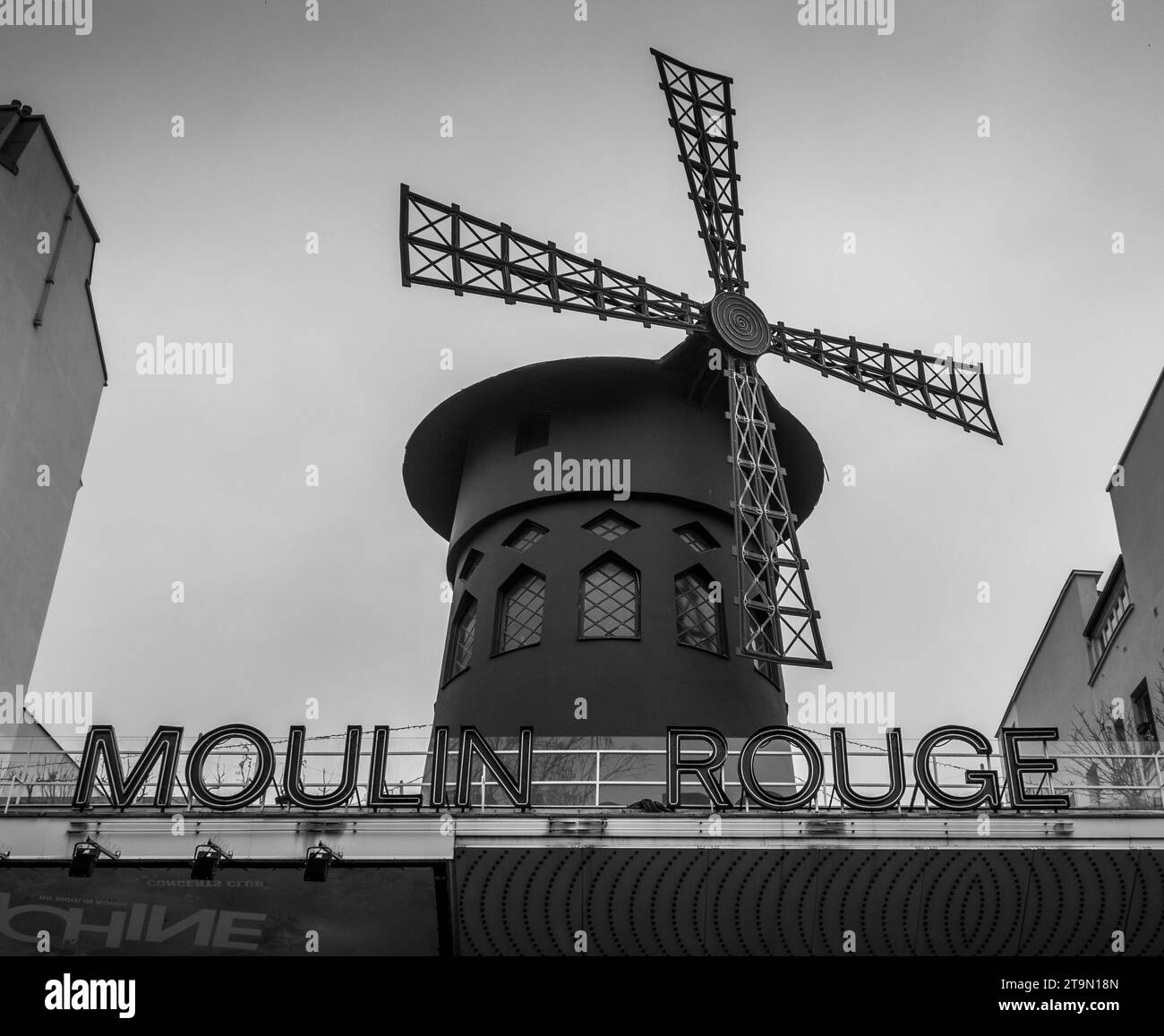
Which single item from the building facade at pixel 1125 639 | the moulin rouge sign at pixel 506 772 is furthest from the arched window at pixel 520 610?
the building facade at pixel 1125 639

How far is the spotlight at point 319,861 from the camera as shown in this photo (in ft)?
33.5

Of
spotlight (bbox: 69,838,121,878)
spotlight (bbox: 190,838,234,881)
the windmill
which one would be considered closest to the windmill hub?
the windmill

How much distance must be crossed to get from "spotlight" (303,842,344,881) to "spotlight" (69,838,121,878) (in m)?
1.50

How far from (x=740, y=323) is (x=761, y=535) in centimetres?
283

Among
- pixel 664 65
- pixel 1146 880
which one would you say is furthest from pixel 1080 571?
pixel 1146 880

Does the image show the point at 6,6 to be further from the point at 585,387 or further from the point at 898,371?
the point at 898,371

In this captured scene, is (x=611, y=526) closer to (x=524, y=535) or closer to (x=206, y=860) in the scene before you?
(x=524, y=535)

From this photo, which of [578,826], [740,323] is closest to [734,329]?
[740,323]

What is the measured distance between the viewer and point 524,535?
15.0m

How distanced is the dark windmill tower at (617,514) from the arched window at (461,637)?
0.03 m

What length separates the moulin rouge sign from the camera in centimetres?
1070

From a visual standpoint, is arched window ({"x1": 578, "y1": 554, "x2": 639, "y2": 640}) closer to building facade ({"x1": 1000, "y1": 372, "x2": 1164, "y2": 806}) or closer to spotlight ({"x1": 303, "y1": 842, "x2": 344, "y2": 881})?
spotlight ({"x1": 303, "y1": 842, "x2": 344, "y2": 881})

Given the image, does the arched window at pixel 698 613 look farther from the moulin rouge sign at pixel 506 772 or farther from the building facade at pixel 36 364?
the building facade at pixel 36 364
